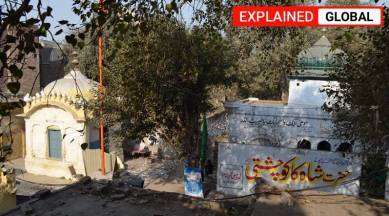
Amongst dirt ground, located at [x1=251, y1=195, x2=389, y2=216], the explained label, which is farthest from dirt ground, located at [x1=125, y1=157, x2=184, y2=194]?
the explained label

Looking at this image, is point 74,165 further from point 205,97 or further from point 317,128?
point 317,128

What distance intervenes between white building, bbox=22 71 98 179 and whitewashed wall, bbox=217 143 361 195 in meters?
8.20

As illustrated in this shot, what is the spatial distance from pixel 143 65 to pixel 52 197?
5405mm

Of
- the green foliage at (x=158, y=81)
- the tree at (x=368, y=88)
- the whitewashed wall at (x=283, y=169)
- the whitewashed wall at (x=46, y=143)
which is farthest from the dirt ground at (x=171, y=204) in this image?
the whitewashed wall at (x=46, y=143)

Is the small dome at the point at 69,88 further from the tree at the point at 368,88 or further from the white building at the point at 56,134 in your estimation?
the tree at the point at 368,88

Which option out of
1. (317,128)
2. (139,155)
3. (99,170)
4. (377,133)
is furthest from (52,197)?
(139,155)

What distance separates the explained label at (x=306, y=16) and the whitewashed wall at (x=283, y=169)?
27.0 ft

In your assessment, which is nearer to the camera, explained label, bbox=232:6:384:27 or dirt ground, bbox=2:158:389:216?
explained label, bbox=232:6:384:27

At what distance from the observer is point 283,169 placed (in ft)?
48.7

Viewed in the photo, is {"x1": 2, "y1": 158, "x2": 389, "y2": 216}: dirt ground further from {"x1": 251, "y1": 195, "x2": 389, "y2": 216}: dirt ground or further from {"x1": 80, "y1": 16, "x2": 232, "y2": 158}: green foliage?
{"x1": 80, "y1": 16, "x2": 232, "y2": 158}: green foliage

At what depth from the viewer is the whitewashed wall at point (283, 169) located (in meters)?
14.0

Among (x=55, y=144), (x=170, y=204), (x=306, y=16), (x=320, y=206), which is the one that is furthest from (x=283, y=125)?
(x=55, y=144)

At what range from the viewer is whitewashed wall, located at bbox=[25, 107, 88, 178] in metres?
19.7

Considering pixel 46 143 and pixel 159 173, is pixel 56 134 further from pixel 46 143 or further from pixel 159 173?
pixel 159 173
